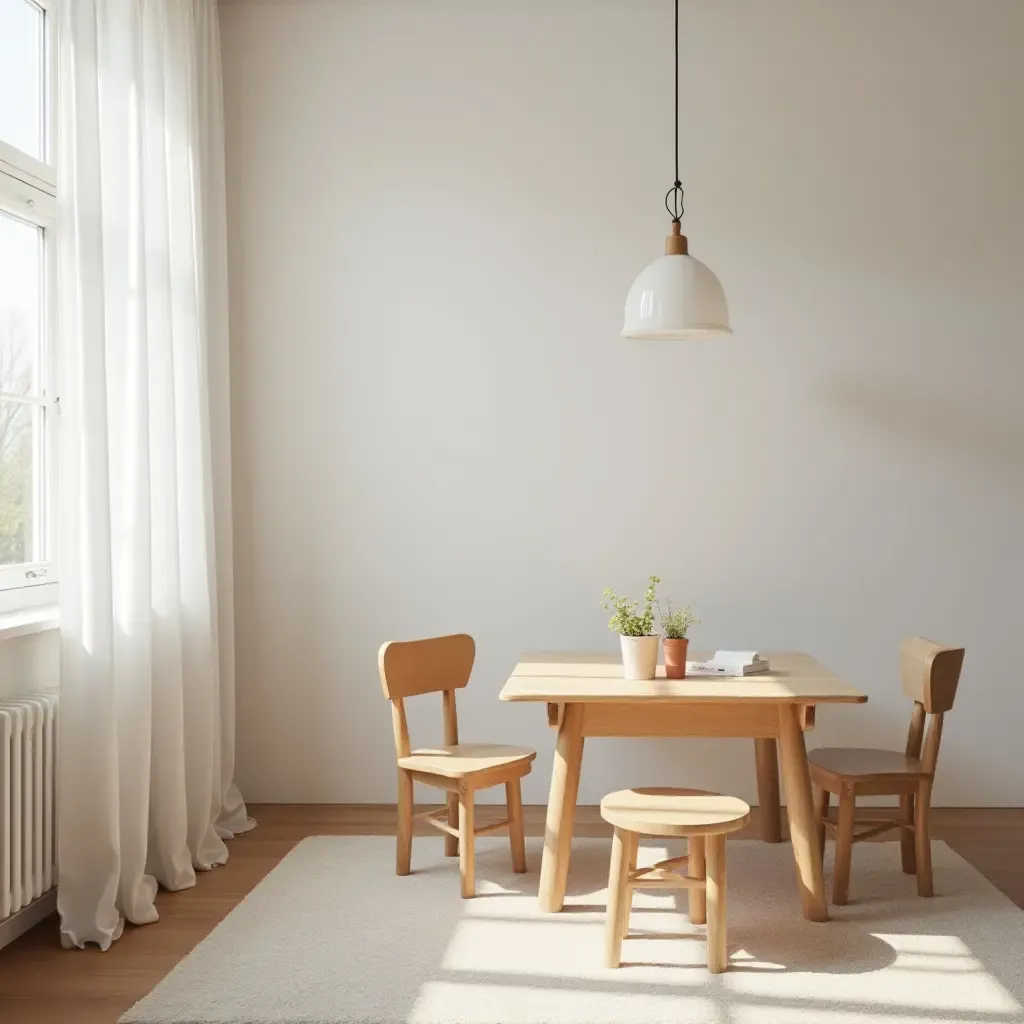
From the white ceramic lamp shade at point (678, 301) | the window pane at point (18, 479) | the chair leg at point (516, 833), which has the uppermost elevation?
the white ceramic lamp shade at point (678, 301)

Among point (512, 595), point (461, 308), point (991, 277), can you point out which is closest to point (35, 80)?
point (461, 308)

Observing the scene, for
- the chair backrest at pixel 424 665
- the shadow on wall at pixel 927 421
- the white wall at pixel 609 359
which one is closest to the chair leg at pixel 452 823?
the chair backrest at pixel 424 665

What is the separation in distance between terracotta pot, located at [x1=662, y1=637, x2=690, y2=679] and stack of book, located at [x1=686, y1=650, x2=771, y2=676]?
74mm

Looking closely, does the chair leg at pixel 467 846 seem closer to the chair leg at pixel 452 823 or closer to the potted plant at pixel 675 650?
the chair leg at pixel 452 823

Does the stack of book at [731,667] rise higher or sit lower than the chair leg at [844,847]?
higher

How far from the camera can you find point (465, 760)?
378cm

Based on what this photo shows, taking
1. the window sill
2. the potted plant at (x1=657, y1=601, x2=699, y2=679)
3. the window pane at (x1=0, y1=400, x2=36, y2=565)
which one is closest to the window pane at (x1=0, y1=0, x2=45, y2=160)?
the window pane at (x1=0, y1=400, x2=36, y2=565)

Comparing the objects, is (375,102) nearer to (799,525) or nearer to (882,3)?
(882,3)

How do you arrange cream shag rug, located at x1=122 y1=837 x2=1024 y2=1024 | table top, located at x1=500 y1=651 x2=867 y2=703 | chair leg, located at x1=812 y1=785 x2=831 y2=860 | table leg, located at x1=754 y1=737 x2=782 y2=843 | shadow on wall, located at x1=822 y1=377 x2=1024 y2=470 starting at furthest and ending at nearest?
1. shadow on wall, located at x1=822 y1=377 x2=1024 y2=470
2. table leg, located at x1=754 y1=737 x2=782 y2=843
3. chair leg, located at x1=812 y1=785 x2=831 y2=860
4. table top, located at x1=500 y1=651 x2=867 y2=703
5. cream shag rug, located at x1=122 y1=837 x2=1024 y2=1024

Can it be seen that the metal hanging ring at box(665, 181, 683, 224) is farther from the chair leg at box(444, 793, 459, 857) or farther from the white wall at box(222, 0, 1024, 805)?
the chair leg at box(444, 793, 459, 857)

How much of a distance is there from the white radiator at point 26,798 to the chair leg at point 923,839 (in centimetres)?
260

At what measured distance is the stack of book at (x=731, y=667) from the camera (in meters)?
3.71

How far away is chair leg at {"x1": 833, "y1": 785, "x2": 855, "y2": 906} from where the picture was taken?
3.58m

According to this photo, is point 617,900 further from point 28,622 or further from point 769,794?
point 28,622
